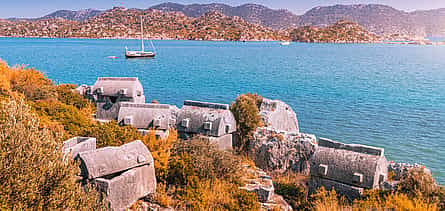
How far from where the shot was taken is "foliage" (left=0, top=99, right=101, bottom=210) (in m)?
6.02

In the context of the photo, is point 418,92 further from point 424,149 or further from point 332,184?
point 332,184

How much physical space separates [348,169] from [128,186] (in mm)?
6744

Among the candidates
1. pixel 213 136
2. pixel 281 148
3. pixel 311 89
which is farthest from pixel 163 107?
pixel 311 89

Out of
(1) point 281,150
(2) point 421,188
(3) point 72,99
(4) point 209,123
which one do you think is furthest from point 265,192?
(3) point 72,99

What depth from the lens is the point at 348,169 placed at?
1050cm

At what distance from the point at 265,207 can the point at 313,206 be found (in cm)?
152

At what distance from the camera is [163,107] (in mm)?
14758

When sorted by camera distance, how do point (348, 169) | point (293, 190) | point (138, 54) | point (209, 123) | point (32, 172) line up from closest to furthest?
point (32, 172)
point (348, 169)
point (293, 190)
point (209, 123)
point (138, 54)

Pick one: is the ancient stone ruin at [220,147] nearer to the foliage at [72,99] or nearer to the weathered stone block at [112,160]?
the weathered stone block at [112,160]

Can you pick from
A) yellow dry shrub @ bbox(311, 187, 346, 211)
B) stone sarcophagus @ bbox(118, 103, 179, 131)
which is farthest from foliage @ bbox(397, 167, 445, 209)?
stone sarcophagus @ bbox(118, 103, 179, 131)

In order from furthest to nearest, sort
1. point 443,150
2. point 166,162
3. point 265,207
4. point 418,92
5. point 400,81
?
point 400,81, point 418,92, point 443,150, point 166,162, point 265,207

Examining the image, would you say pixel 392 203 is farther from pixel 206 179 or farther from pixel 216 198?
pixel 206 179

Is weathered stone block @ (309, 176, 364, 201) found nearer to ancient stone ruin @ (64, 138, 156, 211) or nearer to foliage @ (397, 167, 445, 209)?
foliage @ (397, 167, 445, 209)

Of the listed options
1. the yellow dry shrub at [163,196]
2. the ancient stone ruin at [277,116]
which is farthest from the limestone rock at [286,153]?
the yellow dry shrub at [163,196]
